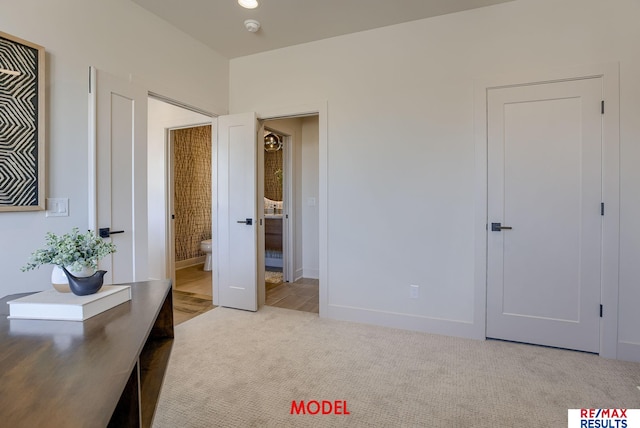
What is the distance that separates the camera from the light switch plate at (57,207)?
2012 mm

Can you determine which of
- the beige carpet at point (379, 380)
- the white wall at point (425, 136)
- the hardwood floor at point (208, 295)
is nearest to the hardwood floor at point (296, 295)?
the hardwood floor at point (208, 295)

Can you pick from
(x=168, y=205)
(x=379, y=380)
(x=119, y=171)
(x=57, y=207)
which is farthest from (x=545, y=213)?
(x=168, y=205)

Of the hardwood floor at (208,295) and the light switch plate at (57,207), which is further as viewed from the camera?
the hardwood floor at (208,295)

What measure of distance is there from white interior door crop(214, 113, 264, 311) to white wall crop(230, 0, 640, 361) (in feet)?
2.03

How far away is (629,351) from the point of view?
7.45 ft

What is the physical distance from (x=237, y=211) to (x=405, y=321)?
2002mm

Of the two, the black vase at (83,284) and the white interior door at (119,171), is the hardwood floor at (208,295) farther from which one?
the black vase at (83,284)

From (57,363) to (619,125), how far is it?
10.8 ft

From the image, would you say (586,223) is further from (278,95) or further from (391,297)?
(278,95)

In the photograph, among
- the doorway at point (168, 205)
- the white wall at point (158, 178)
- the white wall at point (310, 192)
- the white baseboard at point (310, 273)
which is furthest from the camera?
the white baseboard at point (310, 273)

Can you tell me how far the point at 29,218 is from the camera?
1924 mm

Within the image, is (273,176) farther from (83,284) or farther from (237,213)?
(83,284)
